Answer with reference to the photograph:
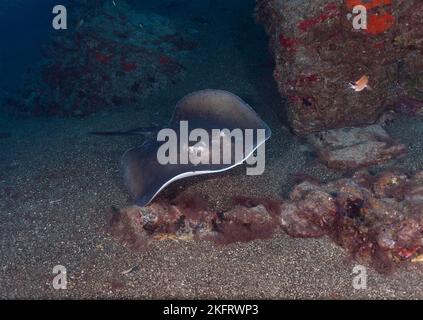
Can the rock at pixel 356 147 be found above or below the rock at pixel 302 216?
above

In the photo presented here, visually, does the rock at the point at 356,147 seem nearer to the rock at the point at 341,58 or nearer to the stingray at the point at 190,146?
the rock at the point at 341,58

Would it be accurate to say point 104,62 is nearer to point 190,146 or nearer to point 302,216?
point 190,146

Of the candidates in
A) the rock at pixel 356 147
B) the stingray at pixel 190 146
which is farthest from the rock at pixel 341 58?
the stingray at pixel 190 146

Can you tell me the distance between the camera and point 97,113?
9.48 meters

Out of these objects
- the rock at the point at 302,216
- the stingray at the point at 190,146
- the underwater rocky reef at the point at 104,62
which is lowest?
the rock at the point at 302,216

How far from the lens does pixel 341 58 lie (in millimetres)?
5766

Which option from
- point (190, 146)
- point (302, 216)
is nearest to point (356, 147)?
point (302, 216)

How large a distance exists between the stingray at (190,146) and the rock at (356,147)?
1496 millimetres

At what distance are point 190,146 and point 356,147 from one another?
9.51 ft

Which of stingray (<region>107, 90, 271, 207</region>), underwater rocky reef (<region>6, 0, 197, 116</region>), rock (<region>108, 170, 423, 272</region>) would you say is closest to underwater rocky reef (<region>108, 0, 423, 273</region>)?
rock (<region>108, 170, 423, 272</region>)

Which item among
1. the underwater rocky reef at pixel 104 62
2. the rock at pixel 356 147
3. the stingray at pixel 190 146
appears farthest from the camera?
the underwater rocky reef at pixel 104 62

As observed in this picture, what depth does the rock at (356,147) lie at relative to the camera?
17.7 ft

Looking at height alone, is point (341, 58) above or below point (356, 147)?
above

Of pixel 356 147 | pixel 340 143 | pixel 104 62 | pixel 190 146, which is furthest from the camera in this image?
pixel 104 62
